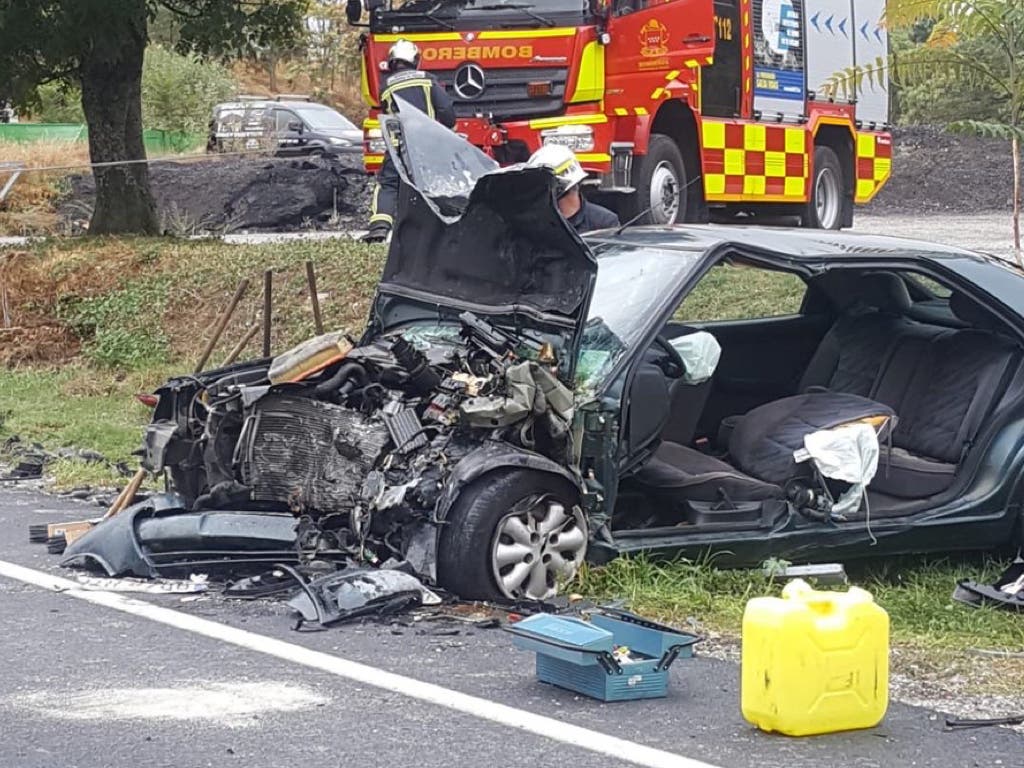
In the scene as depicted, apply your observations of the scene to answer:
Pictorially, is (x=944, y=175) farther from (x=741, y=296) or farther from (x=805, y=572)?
(x=805, y=572)

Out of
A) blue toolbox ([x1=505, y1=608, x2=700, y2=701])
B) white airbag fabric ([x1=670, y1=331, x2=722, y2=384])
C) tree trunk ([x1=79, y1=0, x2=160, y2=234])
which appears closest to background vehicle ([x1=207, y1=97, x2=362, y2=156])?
tree trunk ([x1=79, y1=0, x2=160, y2=234])

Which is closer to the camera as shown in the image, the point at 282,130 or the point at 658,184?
the point at 658,184

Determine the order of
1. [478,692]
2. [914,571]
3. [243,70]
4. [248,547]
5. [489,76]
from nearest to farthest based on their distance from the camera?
1. [478,692]
2. [248,547]
3. [914,571]
4. [489,76]
5. [243,70]

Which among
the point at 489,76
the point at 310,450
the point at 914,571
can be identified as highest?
the point at 489,76

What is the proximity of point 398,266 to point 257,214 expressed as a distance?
53.5 ft

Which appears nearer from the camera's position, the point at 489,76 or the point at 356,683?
the point at 356,683

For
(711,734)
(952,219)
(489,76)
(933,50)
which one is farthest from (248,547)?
(952,219)

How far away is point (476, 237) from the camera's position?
6.77 m

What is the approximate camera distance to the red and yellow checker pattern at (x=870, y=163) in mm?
18625

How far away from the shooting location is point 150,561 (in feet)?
21.3

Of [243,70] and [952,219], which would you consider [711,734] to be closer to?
[952,219]

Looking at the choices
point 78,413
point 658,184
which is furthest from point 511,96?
point 78,413

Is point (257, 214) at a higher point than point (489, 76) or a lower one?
lower

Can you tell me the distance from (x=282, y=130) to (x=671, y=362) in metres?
21.9
